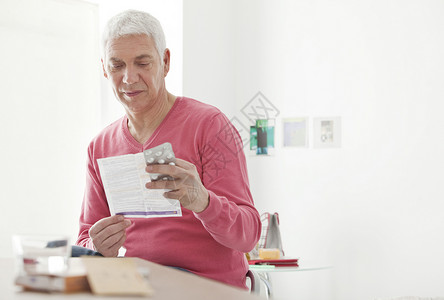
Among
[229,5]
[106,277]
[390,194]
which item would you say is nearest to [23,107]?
[229,5]

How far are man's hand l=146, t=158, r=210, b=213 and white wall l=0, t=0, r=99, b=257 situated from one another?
1.99 meters

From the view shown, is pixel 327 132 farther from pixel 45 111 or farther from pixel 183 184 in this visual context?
pixel 183 184

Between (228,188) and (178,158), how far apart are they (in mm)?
185

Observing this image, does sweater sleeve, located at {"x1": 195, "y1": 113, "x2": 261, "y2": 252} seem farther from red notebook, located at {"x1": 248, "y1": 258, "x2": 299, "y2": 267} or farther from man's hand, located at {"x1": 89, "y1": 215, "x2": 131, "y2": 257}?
red notebook, located at {"x1": 248, "y1": 258, "x2": 299, "y2": 267}

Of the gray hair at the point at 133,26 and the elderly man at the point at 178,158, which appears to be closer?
the elderly man at the point at 178,158

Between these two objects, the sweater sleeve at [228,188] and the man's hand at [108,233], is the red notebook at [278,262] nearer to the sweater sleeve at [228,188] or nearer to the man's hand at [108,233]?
the sweater sleeve at [228,188]

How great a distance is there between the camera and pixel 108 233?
1.47 m

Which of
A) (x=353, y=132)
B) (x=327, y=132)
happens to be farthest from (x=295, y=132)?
(x=353, y=132)

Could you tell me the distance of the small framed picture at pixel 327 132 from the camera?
10.0ft

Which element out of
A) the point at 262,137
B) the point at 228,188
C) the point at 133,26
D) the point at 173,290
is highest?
the point at 133,26

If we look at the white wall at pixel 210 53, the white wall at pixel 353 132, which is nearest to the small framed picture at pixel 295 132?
the white wall at pixel 353 132

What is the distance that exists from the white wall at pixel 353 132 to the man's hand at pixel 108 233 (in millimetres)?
1597

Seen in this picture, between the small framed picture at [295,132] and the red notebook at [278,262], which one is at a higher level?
the small framed picture at [295,132]

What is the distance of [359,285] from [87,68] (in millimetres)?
2011
